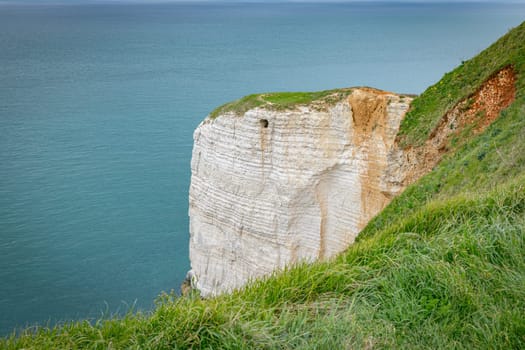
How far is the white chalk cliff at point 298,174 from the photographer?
19.3 m

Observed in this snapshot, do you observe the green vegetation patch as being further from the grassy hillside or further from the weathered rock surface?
the grassy hillside

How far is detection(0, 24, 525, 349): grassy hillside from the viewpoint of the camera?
5336 millimetres

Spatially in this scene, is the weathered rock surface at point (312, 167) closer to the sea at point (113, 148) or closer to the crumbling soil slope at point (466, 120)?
the crumbling soil slope at point (466, 120)

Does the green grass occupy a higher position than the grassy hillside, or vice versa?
the green grass

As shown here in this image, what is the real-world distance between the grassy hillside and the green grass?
11999mm

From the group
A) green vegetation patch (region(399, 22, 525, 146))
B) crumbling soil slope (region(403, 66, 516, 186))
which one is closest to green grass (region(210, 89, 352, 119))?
green vegetation patch (region(399, 22, 525, 146))

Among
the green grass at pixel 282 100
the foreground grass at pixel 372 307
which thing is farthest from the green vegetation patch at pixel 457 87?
the foreground grass at pixel 372 307

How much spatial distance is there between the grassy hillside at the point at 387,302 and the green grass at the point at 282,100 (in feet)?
39.4

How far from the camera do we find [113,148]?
3938 centimetres

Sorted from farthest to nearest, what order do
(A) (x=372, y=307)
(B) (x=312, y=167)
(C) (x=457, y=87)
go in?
1. (B) (x=312, y=167)
2. (C) (x=457, y=87)
3. (A) (x=372, y=307)

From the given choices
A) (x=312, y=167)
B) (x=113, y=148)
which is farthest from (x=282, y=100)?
(x=113, y=148)

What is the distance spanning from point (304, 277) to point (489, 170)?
22.8 ft

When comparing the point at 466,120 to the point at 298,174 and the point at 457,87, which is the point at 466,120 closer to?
the point at 457,87

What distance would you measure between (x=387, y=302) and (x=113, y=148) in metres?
35.7
